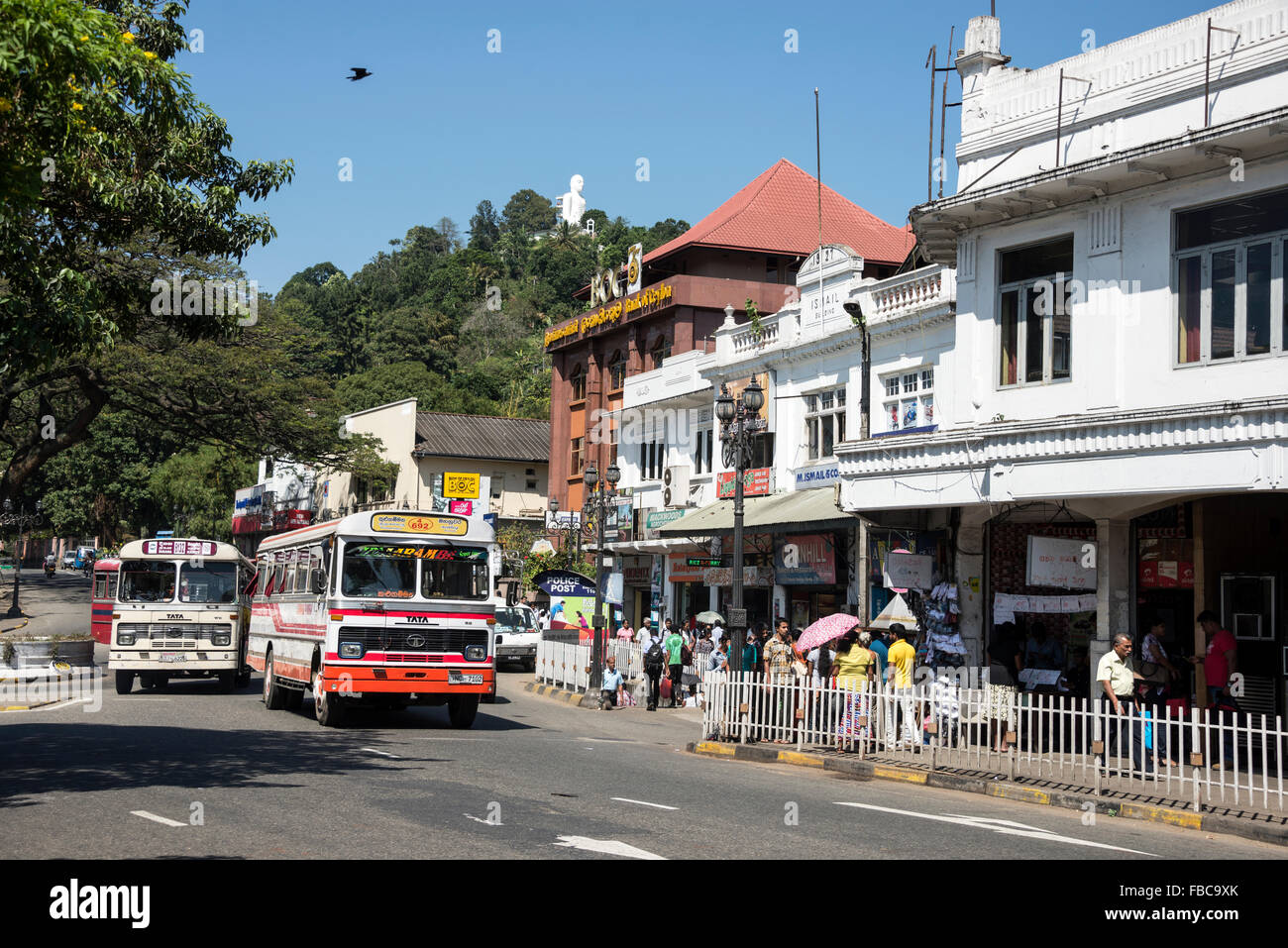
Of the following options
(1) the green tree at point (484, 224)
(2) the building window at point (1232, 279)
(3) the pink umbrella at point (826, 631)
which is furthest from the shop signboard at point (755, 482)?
(1) the green tree at point (484, 224)

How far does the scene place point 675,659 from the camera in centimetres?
2855

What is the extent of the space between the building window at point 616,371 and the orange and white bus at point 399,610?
27.6 metres

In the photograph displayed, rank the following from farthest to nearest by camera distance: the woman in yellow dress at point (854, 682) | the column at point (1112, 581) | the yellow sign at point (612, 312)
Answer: the yellow sign at point (612, 312) < the column at point (1112, 581) < the woman in yellow dress at point (854, 682)

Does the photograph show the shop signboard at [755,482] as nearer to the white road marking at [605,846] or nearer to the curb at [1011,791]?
the curb at [1011,791]

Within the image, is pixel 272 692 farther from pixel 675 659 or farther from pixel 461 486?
pixel 461 486

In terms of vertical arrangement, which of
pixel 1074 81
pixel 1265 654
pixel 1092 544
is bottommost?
pixel 1265 654

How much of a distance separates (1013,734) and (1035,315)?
710 centimetres

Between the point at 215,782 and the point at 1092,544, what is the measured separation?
41.9ft

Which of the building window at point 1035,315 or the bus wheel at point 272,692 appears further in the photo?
the bus wheel at point 272,692

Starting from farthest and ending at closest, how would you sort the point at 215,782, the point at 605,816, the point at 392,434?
the point at 392,434
the point at 215,782
the point at 605,816

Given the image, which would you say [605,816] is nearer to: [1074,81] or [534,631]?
[1074,81]

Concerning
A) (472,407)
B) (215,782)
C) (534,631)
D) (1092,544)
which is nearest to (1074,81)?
(1092,544)

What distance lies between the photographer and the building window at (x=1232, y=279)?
16438 mm

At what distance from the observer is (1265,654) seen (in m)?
17.7
